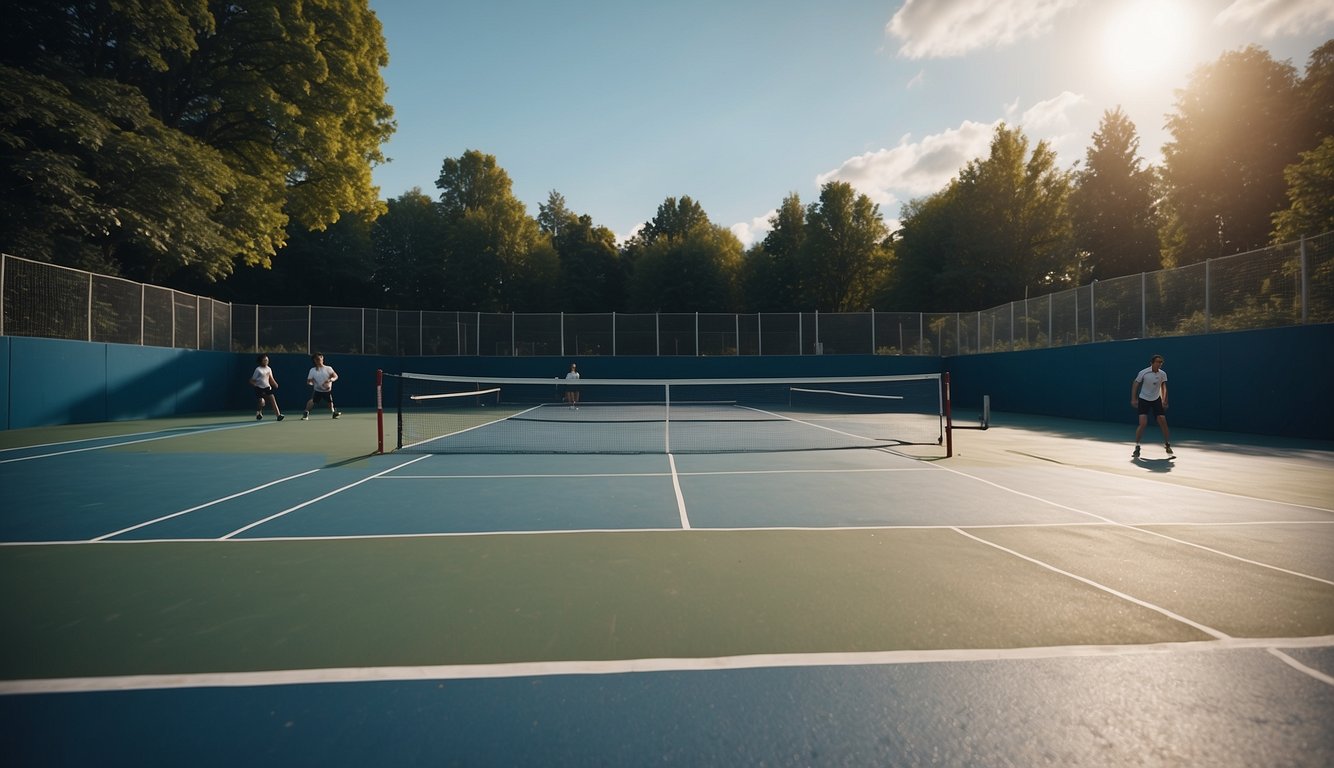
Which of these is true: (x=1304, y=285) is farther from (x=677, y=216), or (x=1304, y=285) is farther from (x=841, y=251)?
(x=677, y=216)

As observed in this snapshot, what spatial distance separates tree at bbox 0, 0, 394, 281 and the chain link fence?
1840 mm

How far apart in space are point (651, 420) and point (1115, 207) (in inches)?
1871

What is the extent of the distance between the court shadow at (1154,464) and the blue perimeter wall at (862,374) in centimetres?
646

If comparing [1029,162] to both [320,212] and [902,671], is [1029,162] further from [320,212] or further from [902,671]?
[902,671]

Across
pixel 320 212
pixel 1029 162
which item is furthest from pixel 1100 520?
pixel 1029 162

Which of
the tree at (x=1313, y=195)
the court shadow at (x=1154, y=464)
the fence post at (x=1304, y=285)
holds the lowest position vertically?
the court shadow at (x=1154, y=464)

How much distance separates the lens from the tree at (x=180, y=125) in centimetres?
1537

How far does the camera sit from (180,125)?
68.1 feet

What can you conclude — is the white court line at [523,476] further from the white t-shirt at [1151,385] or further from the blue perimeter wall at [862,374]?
the blue perimeter wall at [862,374]

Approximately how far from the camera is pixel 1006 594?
3.85 m

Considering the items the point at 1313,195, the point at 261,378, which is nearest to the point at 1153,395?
the point at 261,378

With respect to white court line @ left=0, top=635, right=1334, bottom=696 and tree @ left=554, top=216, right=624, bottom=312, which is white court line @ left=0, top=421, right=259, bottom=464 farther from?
tree @ left=554, top=216, right=624, bottom=312

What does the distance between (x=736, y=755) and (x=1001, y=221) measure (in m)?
47.3

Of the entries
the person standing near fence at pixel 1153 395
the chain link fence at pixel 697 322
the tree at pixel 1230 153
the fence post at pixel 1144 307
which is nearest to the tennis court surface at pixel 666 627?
the person standing near fence at pixel 1153 395
